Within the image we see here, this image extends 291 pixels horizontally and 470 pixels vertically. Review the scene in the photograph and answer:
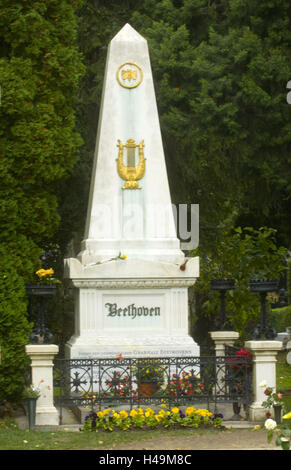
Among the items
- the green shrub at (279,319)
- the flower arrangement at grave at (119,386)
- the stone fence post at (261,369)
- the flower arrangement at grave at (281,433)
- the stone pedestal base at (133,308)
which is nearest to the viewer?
the flower arrangement at grave at (281,433)

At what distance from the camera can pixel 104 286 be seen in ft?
45.0

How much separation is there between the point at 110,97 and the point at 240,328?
775cm

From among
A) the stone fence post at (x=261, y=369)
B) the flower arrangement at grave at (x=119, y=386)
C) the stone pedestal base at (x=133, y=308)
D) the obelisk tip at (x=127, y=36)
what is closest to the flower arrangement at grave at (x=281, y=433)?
the stone fence post at (x=261, y=369)

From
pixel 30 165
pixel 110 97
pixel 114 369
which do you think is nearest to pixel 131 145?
pixel 110 97

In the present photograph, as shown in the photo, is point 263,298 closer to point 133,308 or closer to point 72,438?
point 133,308

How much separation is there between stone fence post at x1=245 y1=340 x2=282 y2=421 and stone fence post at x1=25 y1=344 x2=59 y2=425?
110 inches

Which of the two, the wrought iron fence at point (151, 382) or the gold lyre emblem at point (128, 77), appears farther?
the gold lyre emblem at point (128, 77)

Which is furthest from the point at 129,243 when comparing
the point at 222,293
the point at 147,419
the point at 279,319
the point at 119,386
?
the point at 279,319

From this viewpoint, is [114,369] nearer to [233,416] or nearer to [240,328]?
[233,416]

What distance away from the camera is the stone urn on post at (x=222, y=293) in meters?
14.2

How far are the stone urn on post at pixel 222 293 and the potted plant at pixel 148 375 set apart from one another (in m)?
2.07

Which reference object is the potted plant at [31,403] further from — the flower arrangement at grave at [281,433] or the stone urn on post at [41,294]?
the flower arrangement at grave at [281,433]

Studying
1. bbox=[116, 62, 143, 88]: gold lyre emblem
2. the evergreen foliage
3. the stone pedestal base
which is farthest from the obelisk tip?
the stone pedestal base
